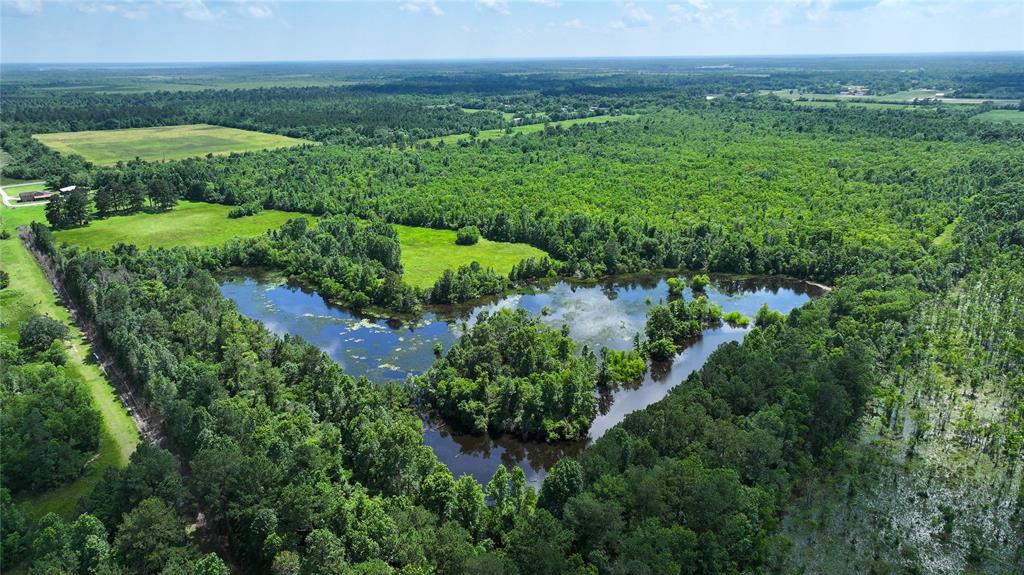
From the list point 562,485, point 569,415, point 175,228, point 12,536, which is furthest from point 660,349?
point 175,228

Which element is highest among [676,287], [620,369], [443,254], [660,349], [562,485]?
[562,485]

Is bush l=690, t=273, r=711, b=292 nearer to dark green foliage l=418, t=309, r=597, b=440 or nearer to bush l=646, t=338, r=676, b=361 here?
bush l=646, t=338, r=676, b=361

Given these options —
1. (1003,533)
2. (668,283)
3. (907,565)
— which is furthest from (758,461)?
(668,283)

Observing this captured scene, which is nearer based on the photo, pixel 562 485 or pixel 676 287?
pixel 562 485

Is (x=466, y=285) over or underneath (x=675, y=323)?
over

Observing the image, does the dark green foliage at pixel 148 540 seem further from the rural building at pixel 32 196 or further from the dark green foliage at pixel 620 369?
the rural building at pixel 32 196

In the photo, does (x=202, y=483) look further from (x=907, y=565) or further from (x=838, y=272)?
(x=838, y=272)

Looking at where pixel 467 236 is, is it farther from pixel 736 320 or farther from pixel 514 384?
pixel 514 384
